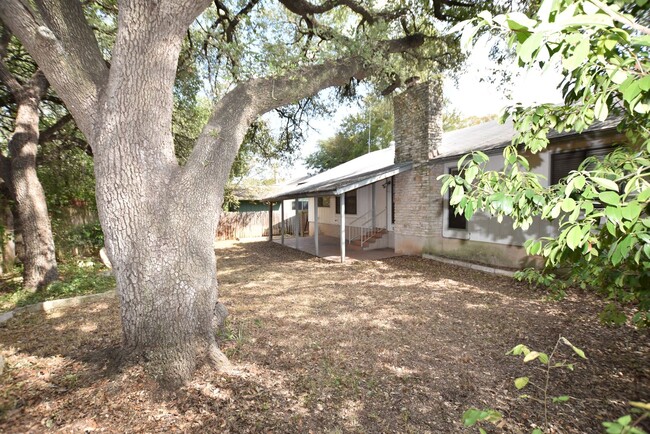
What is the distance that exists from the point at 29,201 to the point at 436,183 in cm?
1164

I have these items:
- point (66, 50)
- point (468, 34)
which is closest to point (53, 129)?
point (66, 50)

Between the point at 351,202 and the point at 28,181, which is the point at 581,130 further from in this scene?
the point at 351,202

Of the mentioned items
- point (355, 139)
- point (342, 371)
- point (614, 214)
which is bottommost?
point (342, 371)

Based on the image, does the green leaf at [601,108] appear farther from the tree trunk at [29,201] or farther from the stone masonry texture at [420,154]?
the tree trunk at [29,201]

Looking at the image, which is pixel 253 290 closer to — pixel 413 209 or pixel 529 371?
pixel 529 371

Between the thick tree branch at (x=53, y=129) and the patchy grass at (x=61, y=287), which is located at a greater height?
A: the thick tree branch at (x=53, y=129)

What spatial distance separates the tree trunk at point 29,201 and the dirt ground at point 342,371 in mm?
1956

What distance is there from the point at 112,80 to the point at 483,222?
956 centimetres

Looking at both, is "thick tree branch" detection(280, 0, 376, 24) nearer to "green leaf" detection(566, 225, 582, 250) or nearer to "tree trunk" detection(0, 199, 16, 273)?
"green leaf" detection(566, 225, 582, 250)

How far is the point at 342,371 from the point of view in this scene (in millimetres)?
3582

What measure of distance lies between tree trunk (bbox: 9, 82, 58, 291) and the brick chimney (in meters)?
11.1

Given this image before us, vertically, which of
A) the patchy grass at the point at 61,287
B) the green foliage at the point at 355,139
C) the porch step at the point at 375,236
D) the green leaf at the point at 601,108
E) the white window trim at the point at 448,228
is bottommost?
the patchy grass at the point at 61,287

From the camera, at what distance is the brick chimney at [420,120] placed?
33.6ft

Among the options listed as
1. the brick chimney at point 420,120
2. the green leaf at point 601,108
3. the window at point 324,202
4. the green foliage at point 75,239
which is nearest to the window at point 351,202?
the window at point 324,202
